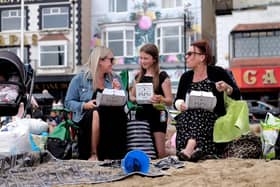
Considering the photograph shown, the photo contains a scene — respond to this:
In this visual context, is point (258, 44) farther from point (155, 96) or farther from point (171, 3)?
point (155, 96)

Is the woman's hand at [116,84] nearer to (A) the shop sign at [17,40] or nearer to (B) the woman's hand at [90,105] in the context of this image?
(B) the woman's hand at [90,105]

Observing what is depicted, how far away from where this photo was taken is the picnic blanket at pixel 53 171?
11.4 feet

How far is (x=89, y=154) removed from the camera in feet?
16.7

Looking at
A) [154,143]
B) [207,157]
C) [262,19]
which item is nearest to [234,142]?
[207,157]

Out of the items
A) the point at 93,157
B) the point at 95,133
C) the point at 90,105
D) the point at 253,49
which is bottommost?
the point at 93,157

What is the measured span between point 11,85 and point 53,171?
97 centimetres

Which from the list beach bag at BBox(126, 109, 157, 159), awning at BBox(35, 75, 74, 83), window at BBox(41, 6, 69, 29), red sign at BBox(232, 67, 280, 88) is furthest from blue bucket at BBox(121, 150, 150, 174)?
window at BBox(41, 6, 69, 29)

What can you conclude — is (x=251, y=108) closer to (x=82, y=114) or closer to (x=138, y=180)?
(x=82, y=114)

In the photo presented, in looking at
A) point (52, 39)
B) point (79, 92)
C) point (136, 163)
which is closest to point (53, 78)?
point (52, 39)

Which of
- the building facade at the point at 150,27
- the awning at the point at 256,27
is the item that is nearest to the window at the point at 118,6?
the building facade at the point at 150,27

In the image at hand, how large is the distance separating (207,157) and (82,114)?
54.5 inches

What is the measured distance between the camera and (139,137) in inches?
204

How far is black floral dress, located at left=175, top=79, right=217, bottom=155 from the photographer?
4.76 m

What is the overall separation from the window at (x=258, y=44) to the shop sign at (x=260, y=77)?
0.86 metres
